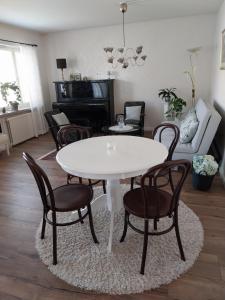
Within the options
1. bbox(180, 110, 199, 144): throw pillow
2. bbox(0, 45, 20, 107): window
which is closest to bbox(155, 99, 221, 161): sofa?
bbox(180, 110, 199, 144): throw pillow

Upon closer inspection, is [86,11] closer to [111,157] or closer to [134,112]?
[134,112]

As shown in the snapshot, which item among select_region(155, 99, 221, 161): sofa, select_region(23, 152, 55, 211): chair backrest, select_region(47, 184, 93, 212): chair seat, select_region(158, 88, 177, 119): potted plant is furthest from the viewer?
select_region(158, 88, 177, 119): potted plant

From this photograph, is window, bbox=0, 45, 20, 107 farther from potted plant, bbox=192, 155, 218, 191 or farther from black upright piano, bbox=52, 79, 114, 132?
potted plant, bbox=192, 155, 218, 191

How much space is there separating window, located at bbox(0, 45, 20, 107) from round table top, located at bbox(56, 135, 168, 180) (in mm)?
3592

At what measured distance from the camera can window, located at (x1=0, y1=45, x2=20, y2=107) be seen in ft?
15.9

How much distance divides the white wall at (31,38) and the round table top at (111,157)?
3770 mm

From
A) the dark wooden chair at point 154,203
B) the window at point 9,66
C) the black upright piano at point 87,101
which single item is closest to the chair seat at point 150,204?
the dark wooden chair at point 154,203

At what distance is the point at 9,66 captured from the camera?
5062mm

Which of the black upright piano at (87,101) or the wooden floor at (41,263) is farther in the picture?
the black upright piano at (87,101)

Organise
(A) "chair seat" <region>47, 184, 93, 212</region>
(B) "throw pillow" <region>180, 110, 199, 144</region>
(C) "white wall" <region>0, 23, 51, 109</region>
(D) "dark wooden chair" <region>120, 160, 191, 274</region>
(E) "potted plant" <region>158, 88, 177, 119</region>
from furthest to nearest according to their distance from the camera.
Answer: (E) "potted plant" <region>158, 88, 177, 119</region>
(C) "white wall" <region>0, 23, 51, 109</region>
(B) "throw pillow" <region>180, 110, 199, 144</region>
(A) "chair seat" <region>47, 184, 93, 212</region>
(D) "dark wooden chair" <region>120, 160, 191, 274</region>

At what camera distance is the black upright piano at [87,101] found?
5164 mm

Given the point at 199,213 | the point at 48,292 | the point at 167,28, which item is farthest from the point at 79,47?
the point at 48,292

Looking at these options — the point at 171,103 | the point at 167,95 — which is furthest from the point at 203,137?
the point at 167,95

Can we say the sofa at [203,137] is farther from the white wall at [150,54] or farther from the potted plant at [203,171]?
the white wall at [150,54]
